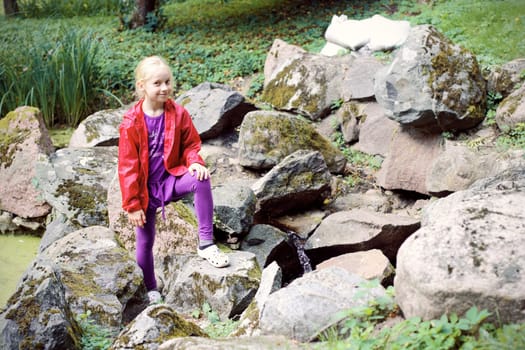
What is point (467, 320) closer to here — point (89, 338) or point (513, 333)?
point (513, 333)

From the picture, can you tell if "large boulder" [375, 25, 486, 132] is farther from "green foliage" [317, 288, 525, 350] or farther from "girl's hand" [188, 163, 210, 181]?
"green foliage" [317, 288, 525, 350]

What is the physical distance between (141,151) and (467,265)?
2.33m

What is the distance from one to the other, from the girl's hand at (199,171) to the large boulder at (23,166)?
2710mm

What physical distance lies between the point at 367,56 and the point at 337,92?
67 cm

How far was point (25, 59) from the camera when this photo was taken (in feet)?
26.8

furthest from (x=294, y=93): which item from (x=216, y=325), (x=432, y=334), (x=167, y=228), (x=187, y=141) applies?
(x=432, y=334)

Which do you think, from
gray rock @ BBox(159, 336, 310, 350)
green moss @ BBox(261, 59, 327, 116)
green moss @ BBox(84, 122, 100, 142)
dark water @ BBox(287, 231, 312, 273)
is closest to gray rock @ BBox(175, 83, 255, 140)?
green moss @ BBox(261, 59, 327, 116)

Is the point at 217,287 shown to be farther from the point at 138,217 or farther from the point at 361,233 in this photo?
the point at 361,233

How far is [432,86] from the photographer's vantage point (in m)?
5.56

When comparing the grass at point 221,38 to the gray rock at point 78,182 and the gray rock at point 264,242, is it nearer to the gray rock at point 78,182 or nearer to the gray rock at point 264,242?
the gray rock at point 78,182

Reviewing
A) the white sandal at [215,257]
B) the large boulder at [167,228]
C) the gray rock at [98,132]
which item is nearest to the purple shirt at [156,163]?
the white sandal at [215,257]

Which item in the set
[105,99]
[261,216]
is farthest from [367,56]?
[105,99]

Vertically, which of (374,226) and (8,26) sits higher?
(8,26)

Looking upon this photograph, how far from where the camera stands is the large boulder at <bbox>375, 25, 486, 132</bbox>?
18.2 ft
